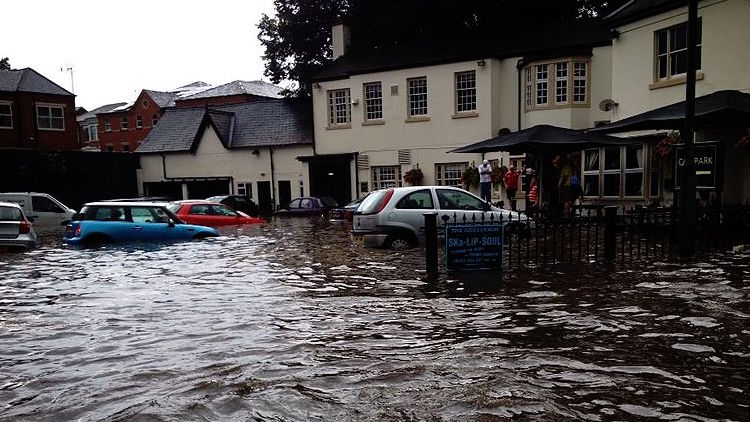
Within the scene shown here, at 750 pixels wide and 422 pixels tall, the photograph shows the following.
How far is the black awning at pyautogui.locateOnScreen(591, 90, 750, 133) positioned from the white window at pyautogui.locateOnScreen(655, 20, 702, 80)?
3.46m

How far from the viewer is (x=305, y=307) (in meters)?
7.97

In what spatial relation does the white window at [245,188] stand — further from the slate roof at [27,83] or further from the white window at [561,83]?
the white window at [561,83]

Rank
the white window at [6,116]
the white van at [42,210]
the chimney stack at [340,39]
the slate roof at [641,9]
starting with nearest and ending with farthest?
the slate roof at [641,9] < the white van at [42,210] < the chimney stack at [340,39] < the white window at [6,116]

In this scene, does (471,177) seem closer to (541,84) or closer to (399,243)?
(541,84)

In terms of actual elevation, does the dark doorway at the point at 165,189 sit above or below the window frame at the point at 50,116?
below

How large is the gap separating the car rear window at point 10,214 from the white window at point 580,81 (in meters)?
20.7

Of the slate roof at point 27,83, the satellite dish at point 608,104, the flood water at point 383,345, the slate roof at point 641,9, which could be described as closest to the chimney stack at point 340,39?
the slate roof at point 641,9

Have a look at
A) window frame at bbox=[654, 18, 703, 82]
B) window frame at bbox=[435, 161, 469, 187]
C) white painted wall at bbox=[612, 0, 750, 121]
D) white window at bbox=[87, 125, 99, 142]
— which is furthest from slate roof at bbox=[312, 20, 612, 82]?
white window at bbox=[87, 125, 99, 142]

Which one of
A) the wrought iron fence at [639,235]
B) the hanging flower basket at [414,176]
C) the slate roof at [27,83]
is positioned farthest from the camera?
the slate roof at [27,83]

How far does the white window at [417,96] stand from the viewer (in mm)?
28234

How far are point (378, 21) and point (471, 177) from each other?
16517 mm

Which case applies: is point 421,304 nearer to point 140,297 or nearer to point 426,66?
point 140,297

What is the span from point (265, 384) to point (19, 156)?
34.0m

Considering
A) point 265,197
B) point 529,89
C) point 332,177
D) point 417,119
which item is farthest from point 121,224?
point 265,197
